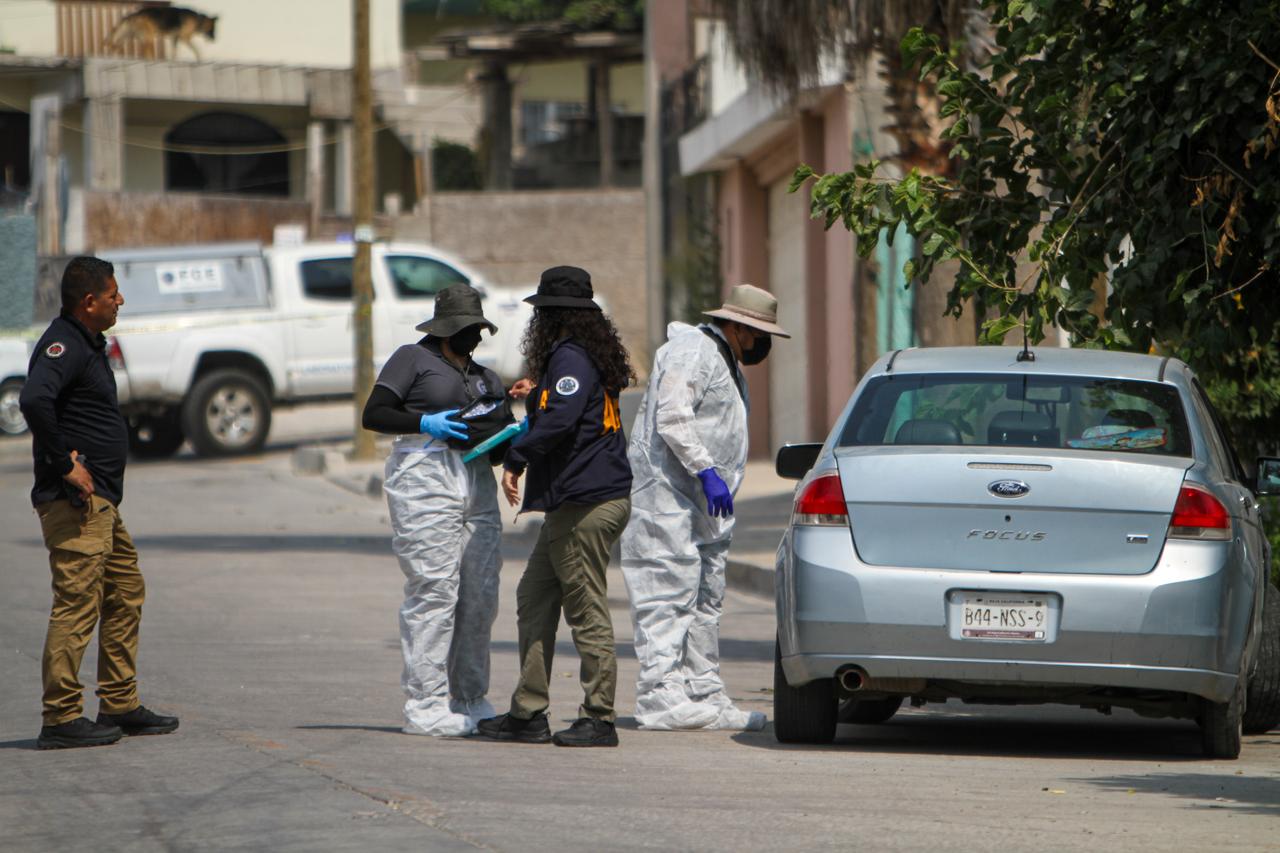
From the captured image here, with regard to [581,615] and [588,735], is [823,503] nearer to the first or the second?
[581,615]

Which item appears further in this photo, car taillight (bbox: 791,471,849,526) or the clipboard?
the clipboard

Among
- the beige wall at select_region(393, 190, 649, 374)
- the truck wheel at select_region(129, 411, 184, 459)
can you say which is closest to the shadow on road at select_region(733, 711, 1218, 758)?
the truck wheel at select_region(129, 411, 184, 459)

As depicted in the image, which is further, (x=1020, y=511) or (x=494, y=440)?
(x=494, y=440)

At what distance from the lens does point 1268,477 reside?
792 centimetres

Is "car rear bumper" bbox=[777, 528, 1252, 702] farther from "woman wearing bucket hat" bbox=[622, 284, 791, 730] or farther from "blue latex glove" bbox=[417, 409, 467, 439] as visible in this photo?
"blue latex glove" bbox=[417, 409, 467, 439]

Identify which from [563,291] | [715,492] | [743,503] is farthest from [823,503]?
[743,503]

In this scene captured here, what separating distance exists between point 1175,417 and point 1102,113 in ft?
6.01

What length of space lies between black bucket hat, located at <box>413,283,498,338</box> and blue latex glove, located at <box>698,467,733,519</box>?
0.97 metres

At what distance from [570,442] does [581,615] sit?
0.63 m

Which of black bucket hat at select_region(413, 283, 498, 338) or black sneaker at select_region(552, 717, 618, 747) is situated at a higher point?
black bucket hat at select_region(413, 283, 498, 338)

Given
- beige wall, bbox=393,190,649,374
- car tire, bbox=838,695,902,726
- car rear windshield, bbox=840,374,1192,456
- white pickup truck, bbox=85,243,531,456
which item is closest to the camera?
car rear windshield, bbox=840,374,1192,456

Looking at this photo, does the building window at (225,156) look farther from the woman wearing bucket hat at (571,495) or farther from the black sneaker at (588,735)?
the black sneaker at (588,735)

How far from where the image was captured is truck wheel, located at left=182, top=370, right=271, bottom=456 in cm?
2269

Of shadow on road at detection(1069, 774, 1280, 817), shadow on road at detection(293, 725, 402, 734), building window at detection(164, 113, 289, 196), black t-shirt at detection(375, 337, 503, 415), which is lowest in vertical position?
shadow on road at detection(1069, 774, 1280, 817)
